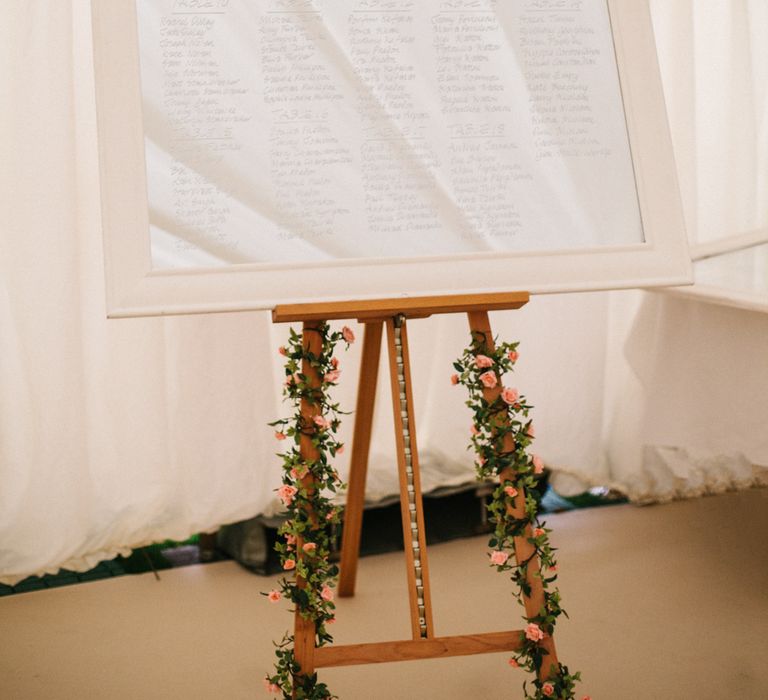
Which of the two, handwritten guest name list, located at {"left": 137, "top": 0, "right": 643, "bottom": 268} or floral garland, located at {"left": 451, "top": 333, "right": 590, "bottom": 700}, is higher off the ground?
handwritten guest name list, located at {"left": 137, "top": 0, "right": 643, "bottom": 268}

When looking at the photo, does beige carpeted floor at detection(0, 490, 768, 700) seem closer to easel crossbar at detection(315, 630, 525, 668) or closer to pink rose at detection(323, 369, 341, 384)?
easel crossbar at detection(315, 630, 525, 668)

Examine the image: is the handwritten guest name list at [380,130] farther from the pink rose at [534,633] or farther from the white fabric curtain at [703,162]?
the white fabric curtain at [703,162]

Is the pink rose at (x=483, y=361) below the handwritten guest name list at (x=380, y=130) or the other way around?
below

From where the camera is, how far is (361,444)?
1708 millimetres

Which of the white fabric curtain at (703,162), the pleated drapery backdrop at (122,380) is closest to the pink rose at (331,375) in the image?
the pleated drapery backdrop at (122,380)

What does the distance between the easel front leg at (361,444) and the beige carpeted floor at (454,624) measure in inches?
5.6

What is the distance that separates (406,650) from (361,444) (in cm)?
51

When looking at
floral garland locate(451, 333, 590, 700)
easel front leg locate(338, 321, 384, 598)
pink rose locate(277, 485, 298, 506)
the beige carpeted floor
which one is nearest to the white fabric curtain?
the beige carpeted floor

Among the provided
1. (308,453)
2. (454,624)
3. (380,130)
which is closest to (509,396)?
(308,453)

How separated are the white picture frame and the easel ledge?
2 cm

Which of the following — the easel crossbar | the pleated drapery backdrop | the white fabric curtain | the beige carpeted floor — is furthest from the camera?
the white fabric curtain

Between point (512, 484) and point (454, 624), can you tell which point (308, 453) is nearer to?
point (512, 484)

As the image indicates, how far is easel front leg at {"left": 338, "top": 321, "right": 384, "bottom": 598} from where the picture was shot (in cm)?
164

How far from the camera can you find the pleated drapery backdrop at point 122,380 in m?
1.87
